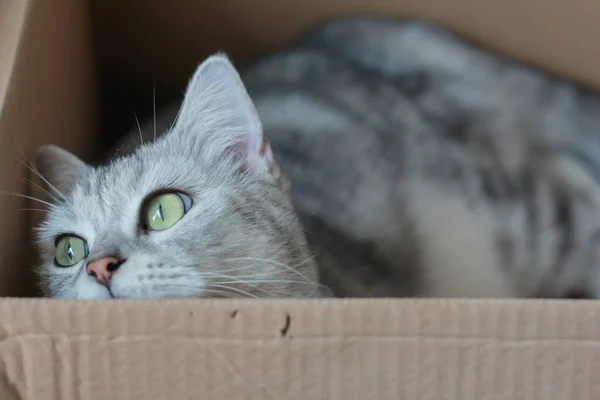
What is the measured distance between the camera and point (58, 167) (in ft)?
3.18

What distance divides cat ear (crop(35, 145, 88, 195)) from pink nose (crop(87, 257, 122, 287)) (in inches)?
9.0

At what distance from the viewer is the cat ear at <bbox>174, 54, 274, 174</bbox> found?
0.90 metres

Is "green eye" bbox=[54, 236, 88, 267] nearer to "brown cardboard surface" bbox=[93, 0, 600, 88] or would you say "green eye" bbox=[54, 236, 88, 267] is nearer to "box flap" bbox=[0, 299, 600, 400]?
"box flap" bbox=[0, 299, 600, 400]

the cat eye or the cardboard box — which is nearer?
the cardboard box

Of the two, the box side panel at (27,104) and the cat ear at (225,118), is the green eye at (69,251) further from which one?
the cat ear at (225,118)

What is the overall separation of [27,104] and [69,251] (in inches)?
7.9

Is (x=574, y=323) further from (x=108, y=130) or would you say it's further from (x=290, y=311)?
(x=108, y=130)

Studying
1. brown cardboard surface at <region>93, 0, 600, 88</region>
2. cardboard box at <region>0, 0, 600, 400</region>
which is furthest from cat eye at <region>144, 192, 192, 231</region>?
brown cardboard surface at <region>93, 0, 600, 88</region>

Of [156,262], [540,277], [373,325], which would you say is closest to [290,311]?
[373,325]

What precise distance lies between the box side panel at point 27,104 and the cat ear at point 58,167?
0.06 ft

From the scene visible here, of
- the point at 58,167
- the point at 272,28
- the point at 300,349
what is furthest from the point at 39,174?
the point at 272,28

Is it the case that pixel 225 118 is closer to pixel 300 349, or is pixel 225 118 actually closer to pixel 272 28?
pixel 300 349

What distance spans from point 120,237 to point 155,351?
25 cm

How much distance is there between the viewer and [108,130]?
147cm
